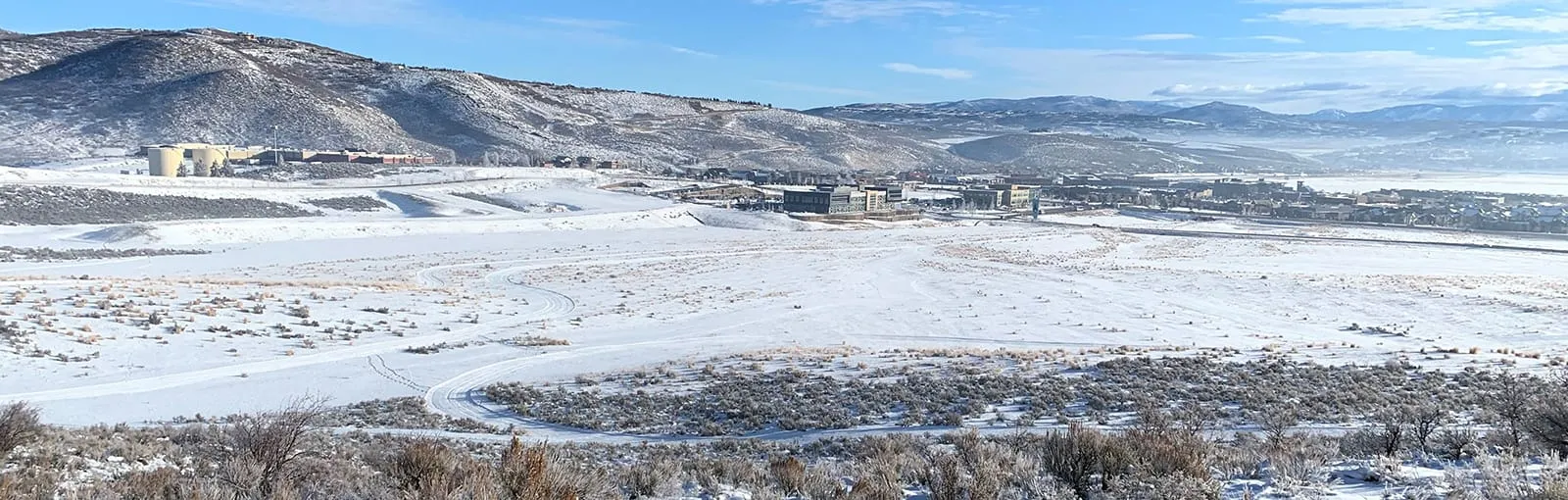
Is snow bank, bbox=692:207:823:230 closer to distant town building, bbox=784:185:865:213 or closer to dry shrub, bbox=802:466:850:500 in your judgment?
distant town building, bbox=784:185:865:213

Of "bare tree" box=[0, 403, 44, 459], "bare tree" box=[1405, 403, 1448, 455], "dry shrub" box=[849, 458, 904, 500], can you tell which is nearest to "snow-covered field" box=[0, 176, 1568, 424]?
"bare tree" box=[0, 403, 44, 459]

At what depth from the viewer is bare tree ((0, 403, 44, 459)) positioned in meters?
7.40

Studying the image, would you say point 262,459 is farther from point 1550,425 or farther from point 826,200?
point 826,200

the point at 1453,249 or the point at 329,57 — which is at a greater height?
the point at 329,57

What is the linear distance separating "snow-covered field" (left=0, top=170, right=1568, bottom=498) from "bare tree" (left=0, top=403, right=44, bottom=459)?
14.7 ft

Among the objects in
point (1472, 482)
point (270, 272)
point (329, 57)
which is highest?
point (329, 57)

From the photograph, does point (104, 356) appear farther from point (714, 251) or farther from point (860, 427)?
point (714, 251)

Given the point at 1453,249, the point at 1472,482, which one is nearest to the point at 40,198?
the point at 1472,482

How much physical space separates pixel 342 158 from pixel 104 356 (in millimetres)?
67854

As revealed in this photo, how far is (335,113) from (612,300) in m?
94.8

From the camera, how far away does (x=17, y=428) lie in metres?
7.63

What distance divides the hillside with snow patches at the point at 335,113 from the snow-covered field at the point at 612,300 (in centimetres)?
5079

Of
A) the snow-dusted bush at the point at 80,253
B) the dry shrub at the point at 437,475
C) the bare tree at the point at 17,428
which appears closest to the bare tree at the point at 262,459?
the dry shrub at the point at 437,475

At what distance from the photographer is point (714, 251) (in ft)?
141
